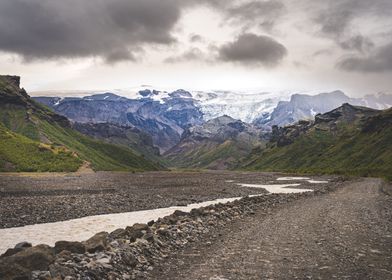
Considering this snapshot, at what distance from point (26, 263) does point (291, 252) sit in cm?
1567

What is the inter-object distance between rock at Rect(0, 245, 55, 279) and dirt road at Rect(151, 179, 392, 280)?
17.9ft

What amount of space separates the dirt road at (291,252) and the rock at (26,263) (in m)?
5.45

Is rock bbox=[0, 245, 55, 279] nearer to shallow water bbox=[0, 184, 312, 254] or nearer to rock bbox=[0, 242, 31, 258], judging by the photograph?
rock bbox=[0, 242, 31, 258]

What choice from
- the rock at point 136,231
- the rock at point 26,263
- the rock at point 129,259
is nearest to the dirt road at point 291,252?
the rock at point 129,259

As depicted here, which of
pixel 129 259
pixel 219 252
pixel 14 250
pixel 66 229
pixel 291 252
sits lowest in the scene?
pixel 66 229

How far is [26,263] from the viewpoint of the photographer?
1717 cm

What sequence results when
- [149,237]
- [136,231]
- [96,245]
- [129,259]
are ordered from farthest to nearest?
[136,231] → [149,237] → [96,245] → [129,259]

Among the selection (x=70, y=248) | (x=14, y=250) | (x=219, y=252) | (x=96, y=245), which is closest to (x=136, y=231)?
(x=96, y=245)

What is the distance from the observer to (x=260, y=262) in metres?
22.3

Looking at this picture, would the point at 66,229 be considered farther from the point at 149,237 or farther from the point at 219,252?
the point at 219,252

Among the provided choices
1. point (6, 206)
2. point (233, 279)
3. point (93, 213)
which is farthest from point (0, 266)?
point (6, 206)

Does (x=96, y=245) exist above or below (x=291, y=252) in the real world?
above

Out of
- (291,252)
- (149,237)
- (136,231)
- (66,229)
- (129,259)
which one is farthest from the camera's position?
(66,229)

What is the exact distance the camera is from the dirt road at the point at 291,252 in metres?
20.1
